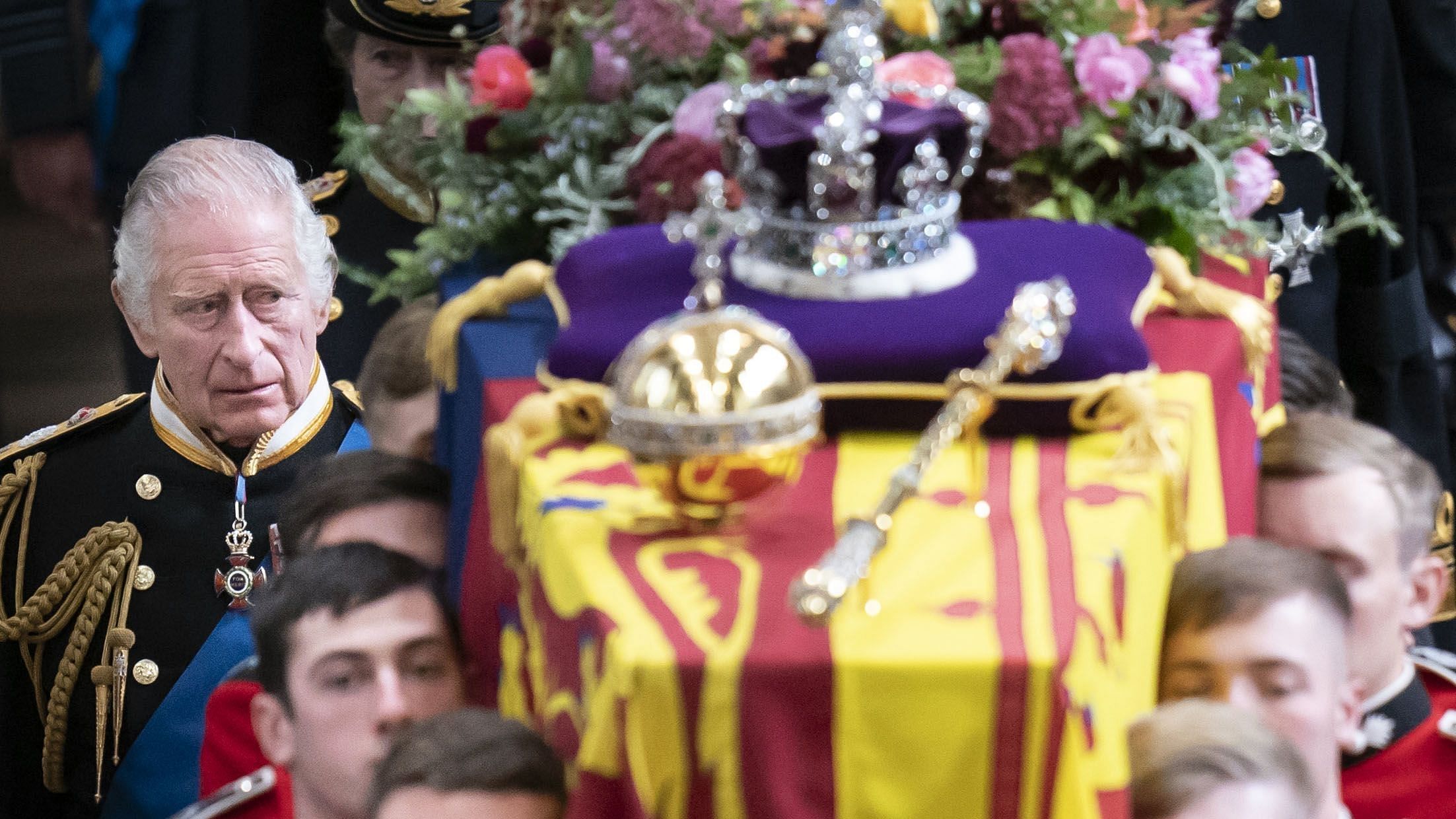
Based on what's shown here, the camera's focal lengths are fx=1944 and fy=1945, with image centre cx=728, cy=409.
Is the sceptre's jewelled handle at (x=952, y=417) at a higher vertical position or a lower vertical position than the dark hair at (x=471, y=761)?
higher

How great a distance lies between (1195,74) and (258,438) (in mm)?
897

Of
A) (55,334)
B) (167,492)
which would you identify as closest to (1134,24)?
(167,492)

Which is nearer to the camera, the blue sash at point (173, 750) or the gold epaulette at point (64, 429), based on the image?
the blue sash at point (173, 750)

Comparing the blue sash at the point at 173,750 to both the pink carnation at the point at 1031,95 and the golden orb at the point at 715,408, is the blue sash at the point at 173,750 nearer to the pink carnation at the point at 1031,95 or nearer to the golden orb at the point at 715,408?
the pink carnation at the point at 1031,95

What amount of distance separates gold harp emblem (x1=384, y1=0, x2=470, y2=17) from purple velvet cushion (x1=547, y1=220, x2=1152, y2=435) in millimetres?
842

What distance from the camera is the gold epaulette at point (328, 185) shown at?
2.39 meters

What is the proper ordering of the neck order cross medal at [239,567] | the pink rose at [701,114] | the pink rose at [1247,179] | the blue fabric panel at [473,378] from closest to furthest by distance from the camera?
the blue fabric panel at [473,378], the pink rose at [701,114], the pink rose at [1247,179], the neck order cross medal at [239,567]

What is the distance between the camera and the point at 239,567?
1.78 m

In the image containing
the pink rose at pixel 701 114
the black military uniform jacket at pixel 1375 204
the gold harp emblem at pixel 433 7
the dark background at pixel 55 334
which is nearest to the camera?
the pink rose at pixel 701 114

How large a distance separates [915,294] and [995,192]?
A: 1.35 feet

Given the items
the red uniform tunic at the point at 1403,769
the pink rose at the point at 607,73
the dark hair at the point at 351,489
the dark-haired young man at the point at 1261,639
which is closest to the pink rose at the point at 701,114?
the pink rose at the point at 607,73

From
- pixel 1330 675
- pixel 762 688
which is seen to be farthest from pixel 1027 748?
pixel 1330 675

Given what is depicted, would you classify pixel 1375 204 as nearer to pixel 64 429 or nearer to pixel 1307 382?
pixel 1307 382

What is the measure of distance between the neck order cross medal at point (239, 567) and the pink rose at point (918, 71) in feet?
2.37
